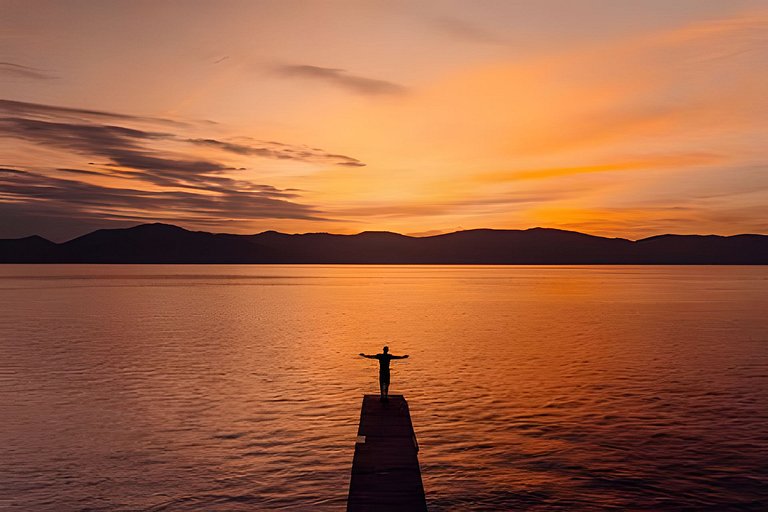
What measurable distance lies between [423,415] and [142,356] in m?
30.4

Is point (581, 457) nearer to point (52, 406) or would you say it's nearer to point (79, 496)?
point (79, 496)

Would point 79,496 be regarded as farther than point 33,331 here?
No

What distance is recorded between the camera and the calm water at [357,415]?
22078 millimetres

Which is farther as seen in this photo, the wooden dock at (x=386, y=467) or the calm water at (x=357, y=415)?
the calm water at (x=357, y=415)

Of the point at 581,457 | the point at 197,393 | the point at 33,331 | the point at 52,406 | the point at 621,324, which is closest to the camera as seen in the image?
the point at 581,457

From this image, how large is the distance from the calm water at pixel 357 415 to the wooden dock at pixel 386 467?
4.52 feet

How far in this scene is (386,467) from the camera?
21.1m

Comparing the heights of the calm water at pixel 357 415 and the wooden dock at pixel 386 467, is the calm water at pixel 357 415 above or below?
below

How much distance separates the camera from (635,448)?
26609mm

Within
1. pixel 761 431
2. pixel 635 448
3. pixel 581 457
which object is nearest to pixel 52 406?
pixel 581 457

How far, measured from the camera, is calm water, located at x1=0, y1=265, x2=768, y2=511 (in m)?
22.1

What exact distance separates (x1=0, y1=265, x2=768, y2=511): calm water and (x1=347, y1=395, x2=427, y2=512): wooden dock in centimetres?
138

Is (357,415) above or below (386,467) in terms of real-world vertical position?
below

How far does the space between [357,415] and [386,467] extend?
1184 centimetres
